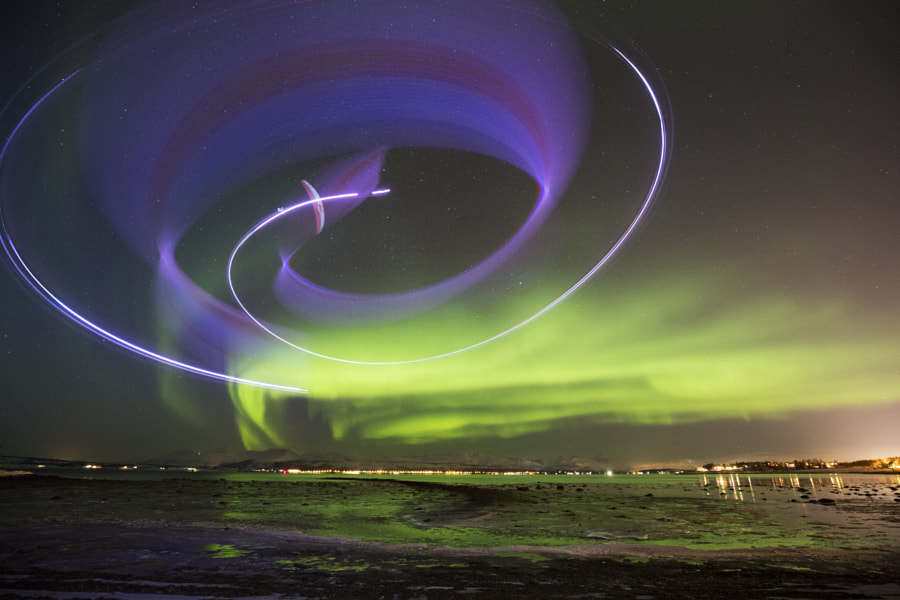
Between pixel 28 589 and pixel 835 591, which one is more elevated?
pixel 28 589

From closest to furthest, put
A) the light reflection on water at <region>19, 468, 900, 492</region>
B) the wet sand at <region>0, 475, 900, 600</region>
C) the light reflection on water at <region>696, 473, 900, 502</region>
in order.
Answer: the wet sand at <region>0, 475, 900, 600</region>
the light reflection on water at <region>696, 473, 900, 502</region>
the light reflection on water at <region>19, 468, 900, 492</region>

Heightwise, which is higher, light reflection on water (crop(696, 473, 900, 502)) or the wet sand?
the wet sand

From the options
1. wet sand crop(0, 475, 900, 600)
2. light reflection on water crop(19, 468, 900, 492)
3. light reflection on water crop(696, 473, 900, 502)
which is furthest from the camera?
light reflection on water crop(19, 468, 900, 492)

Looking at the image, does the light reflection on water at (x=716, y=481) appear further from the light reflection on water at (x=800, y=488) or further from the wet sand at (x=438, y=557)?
the wet sand at (x=438, y=557)

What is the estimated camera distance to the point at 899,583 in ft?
32.2

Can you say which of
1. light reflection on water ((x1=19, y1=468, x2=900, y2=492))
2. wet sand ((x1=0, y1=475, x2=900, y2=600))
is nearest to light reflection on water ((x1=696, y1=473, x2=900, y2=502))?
light reflection on water ((x1=19, y1=468, x2=900, y2=492))

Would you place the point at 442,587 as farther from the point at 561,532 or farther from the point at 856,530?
the point at 856,530

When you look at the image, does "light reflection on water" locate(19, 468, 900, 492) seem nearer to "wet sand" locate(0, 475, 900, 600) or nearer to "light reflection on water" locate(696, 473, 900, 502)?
"light reflection on water" locate(696, 473, 900, 502)

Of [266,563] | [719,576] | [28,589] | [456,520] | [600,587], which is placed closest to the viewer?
[28,589]

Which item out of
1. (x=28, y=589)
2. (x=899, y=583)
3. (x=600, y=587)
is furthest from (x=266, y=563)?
(x=899, y=583)

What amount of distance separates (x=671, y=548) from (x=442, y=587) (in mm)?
8585

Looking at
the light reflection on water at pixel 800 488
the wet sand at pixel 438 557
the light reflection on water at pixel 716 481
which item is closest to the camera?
the wet sand at pixel 438 557

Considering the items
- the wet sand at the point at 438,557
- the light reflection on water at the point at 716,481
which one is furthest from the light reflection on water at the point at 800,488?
the wet sand at the point at 438,557

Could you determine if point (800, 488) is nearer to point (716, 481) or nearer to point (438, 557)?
point (716, 481)
